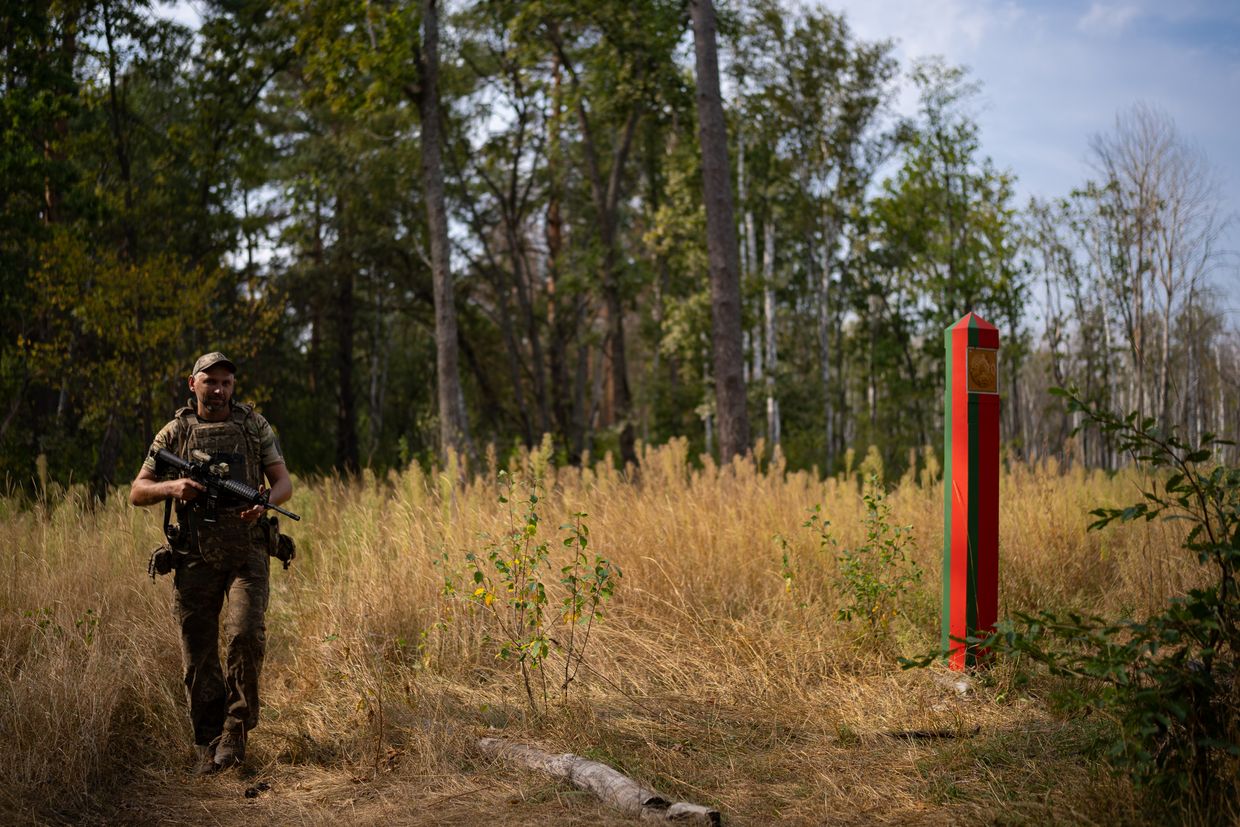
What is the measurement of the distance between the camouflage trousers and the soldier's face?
738mm

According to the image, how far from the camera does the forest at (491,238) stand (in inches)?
561

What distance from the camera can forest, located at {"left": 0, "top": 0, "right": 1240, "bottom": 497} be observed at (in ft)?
46.8

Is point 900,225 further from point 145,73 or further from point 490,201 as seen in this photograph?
point 145,73

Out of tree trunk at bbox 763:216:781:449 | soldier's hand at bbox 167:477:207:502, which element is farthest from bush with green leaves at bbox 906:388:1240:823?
tree trunk at bbox 763:216:781:449

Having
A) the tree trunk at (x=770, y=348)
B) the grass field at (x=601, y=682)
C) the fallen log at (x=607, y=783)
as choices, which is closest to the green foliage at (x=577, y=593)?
the grass field at (x=601, y=682)

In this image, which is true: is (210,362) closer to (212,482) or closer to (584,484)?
(212,482)

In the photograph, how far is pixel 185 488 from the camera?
464 cm

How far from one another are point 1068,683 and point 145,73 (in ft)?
59.3

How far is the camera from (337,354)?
29.0 m

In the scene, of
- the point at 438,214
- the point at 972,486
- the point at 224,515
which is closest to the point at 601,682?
the point at 224,515

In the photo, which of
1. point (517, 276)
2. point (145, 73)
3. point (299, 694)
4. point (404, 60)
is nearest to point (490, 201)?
point (517, 276)

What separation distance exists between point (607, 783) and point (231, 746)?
197 centimetres

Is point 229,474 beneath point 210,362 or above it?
beneath

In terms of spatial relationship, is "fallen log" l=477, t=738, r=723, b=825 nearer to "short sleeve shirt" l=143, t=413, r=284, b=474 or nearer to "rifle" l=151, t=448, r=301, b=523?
"rifle" l=151, t=448, r=301, b=523
